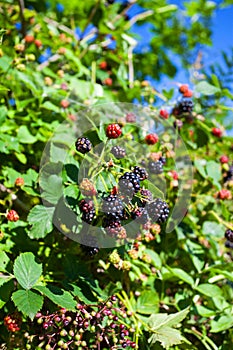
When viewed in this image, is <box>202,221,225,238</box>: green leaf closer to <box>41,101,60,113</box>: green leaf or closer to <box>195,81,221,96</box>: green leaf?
<box>195,81,221,96</box>: green leaf

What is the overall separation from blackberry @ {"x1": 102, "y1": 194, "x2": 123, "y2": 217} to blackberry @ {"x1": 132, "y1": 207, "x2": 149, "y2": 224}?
0.14ft

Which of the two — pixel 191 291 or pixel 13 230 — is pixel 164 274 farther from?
pixel 13 230

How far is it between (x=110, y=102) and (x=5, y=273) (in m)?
0.79

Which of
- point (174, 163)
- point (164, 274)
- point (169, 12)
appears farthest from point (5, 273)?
point (169, 12)

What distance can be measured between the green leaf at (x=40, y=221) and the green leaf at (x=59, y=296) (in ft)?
0.51

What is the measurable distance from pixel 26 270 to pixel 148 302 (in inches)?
17.6

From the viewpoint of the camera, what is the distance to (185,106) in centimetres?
170

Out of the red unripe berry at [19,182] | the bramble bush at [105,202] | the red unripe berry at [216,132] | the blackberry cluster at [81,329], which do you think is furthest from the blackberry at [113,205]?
the red unripe berry at [216,132]

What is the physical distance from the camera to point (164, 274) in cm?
146

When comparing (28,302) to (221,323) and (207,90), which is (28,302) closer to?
(221,323)

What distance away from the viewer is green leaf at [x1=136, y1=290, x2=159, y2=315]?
4.58 feet

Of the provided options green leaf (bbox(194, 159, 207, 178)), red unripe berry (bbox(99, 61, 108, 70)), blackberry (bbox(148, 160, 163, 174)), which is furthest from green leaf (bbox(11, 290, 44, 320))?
red unripe berry (bbox(99, 61, 108, 70))

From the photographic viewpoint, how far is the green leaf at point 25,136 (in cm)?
156

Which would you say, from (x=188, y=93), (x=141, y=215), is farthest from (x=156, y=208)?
(x=188, y=93)
